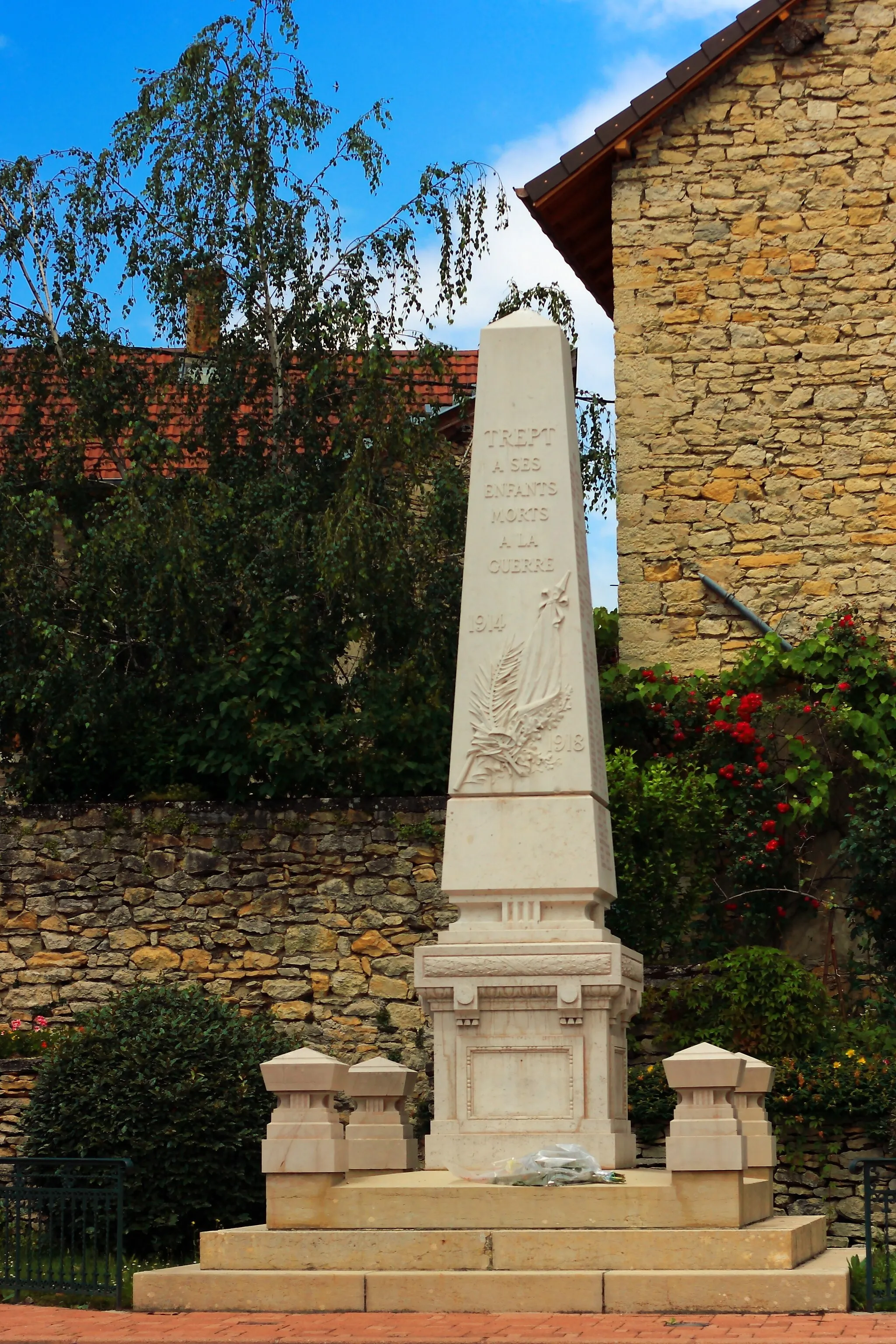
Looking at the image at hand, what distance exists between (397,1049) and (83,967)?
Result: 2.38 meters

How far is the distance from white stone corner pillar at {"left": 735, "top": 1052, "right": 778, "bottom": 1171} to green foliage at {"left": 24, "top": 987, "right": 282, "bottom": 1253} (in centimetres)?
301

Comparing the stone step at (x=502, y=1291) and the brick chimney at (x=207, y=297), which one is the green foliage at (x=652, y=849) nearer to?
the stone step at (x=502, y=1291)

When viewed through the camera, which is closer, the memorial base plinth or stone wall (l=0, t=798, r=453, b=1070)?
the memorial base plinth

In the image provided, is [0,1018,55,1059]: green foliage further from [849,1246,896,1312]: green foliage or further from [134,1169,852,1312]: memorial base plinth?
[849,1246,896,1312]: green foliage

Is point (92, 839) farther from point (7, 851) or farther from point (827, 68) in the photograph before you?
point (827, 68)

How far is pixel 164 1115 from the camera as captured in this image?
37.5ft

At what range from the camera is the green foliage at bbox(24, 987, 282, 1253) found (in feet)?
37.0

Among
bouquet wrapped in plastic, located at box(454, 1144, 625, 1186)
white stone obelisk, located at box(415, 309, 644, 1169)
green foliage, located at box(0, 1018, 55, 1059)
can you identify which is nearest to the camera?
bouquet wrapped in plastic, located at box(454, 1144, 625, 1186)

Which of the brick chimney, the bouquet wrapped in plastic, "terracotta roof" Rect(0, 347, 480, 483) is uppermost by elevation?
the brick chimney

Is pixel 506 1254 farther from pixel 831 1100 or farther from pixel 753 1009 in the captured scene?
pixel 753 1009

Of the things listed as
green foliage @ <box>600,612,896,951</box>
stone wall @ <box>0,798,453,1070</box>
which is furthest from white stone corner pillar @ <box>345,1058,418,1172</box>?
green foliage @ <box>600,612,896,951</box>

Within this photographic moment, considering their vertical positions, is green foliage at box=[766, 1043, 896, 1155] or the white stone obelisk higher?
the white stone obelisk

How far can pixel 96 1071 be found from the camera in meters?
11.7

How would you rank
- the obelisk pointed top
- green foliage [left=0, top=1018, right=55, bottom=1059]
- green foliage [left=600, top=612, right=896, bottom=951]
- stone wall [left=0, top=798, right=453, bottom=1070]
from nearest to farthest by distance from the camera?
the obelisk pointed top
green foliage [left=0, top=1018, right=55, bottom=1059]
stone wall [left=0, top=798, right=453, bottom=1070]
green foliage [left=600, top=612, right=896, bottom=951]
